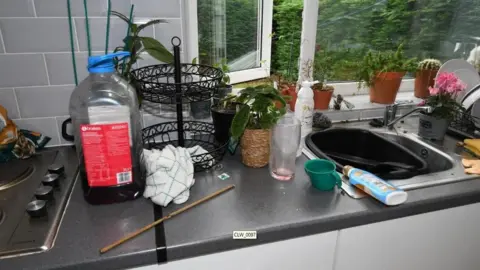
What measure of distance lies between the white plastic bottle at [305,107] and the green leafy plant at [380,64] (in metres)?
0.51

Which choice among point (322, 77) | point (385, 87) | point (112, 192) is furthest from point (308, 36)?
point (112, 192)

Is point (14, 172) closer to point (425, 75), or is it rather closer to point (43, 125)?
point (43, 125)

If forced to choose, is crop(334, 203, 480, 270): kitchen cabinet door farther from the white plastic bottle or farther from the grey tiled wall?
the grey tiled wall

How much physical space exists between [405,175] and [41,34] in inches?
48.8

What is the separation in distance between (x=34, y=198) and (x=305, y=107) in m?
0.90

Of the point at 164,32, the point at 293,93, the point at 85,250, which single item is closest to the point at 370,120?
the point at 293,93

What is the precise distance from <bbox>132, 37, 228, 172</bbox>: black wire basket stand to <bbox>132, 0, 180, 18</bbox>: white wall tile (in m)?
0.09

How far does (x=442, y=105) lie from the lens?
1297 mm

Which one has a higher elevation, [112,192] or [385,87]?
[385,87]

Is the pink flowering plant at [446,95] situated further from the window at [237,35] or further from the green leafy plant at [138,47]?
the green leafy plant at [138,47]

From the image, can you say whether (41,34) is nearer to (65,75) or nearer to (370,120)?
(65,75)

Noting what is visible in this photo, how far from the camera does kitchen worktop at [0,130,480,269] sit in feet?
2.32

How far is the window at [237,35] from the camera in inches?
56.1

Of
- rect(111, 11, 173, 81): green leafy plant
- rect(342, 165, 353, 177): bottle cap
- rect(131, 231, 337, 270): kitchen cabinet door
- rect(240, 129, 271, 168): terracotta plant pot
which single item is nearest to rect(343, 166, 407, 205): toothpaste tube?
rect(342, 165, 353, 177): bottle cap
